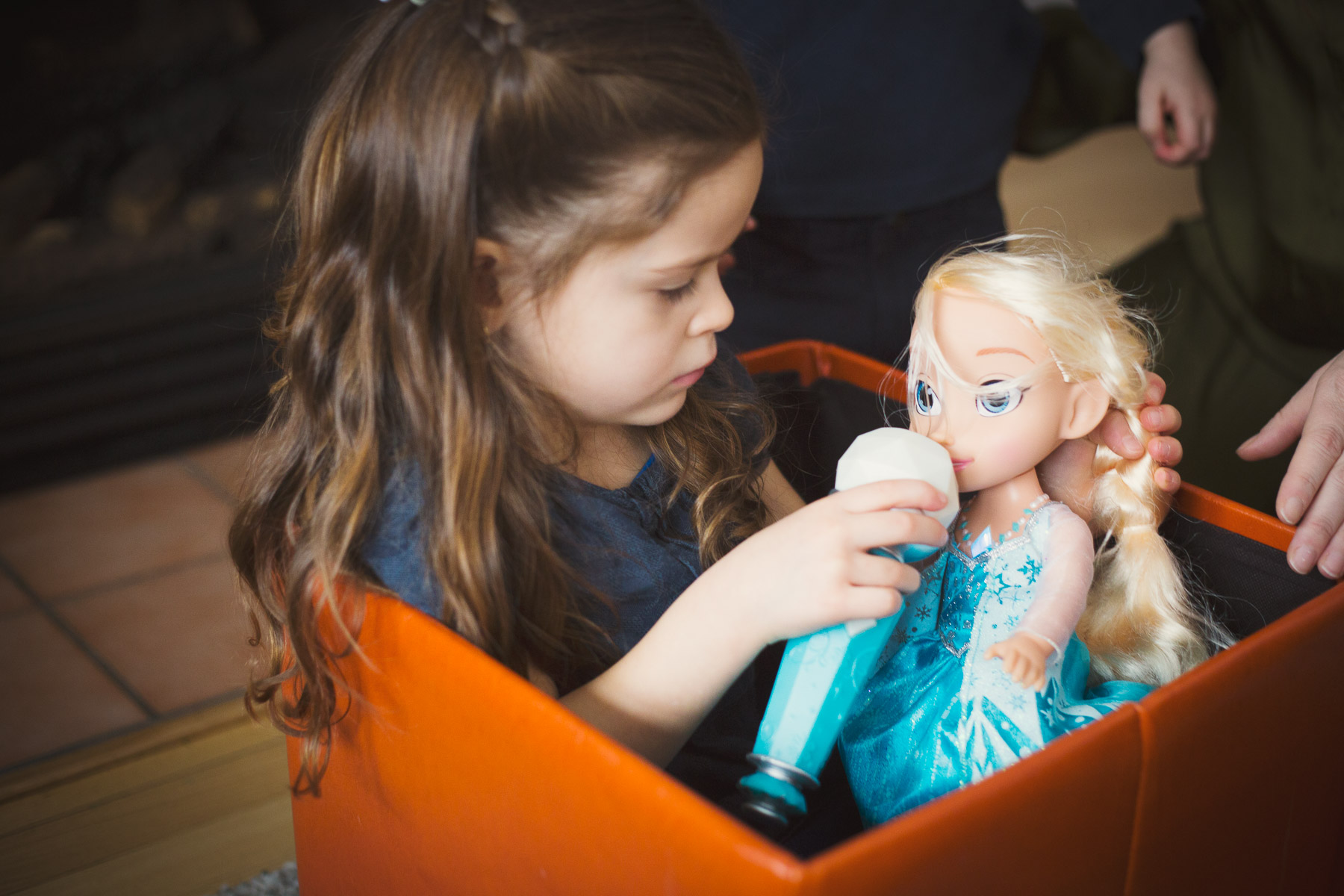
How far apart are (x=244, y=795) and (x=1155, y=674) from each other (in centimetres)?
86

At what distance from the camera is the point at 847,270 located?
1.12 metres

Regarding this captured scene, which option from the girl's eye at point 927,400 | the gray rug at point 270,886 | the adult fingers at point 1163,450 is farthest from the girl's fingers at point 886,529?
the gray rug at point 270,886

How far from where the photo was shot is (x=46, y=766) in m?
1.18

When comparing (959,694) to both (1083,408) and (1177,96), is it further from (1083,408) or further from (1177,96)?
(1177,96)

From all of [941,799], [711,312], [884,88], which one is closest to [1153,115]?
[884,88]

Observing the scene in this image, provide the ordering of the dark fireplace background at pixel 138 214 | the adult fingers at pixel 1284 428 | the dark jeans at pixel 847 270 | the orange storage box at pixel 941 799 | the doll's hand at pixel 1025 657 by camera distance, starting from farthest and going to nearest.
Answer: the dark fireplace background at pixel 138 214 < the dark jeans at pixel 847 270 < the adult fingers at pixel 1284 428 < the doll's hand at pixel 1025 657 < the orange storage box at pixel 941 799

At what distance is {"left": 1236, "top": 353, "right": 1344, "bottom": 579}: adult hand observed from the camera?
0.67 m

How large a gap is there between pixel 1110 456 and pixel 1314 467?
125mm

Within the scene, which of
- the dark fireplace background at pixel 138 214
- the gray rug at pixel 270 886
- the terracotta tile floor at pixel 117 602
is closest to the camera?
the gray rug at pixel 270 886

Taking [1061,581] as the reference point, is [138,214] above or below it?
below

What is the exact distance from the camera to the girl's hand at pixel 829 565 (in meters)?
0.59

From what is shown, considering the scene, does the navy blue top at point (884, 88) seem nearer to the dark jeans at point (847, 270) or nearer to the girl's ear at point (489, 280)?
the dark jeans at point (847, 270)

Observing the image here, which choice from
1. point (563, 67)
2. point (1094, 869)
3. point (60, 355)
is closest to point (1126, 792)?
point (1094, 869)

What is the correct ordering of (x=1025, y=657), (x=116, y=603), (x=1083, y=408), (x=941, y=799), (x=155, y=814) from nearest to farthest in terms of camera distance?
(x=941, y=799), (x=1025, y=657), (x=1083, y=408), (x=155, y=814), (x=116, y=603)
